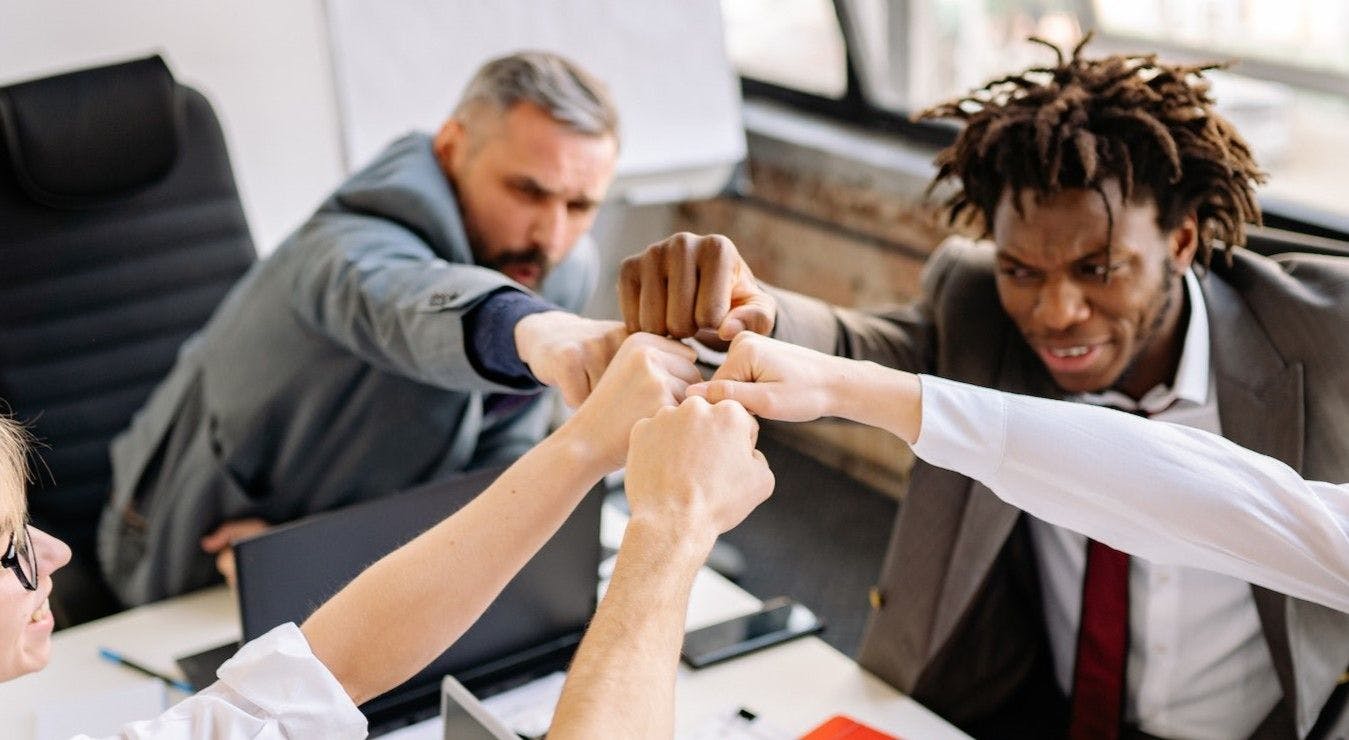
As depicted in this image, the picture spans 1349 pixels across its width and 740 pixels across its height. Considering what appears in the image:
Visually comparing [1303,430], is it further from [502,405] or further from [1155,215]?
[502,405]

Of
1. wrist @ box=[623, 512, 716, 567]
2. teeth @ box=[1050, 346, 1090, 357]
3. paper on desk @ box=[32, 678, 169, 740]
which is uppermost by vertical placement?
wrist @ box=[623, 512, 716, 567]

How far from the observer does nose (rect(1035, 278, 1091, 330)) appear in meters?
1.61

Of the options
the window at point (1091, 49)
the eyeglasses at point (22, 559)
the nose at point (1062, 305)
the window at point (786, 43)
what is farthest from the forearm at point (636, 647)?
the window at point (786, 43)

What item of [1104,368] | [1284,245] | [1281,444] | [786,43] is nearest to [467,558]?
[1104,368]

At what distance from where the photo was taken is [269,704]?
3.55 feet

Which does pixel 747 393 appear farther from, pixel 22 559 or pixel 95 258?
pixel 95 258

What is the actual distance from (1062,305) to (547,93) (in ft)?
2.72

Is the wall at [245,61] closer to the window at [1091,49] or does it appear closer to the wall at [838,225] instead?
the wall at [838,225]

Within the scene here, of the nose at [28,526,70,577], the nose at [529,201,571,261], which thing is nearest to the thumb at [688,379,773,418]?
the nose at [28,526,70,577]

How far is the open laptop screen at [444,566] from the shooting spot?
1.39m

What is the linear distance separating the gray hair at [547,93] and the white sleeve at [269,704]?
1.06 m

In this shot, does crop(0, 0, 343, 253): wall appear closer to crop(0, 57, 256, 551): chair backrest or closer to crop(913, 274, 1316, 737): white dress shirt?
crop(0, 57, 256, 551): chair backrest

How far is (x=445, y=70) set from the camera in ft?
10.7

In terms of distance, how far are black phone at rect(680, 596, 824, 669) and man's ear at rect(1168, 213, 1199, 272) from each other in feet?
2.14
